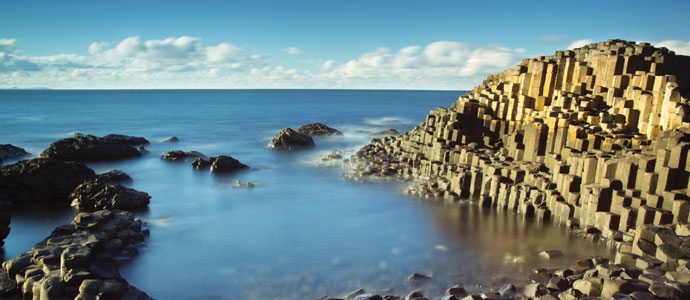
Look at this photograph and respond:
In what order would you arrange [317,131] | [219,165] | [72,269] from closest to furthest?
[72,269] < [219,165] < [317,131]

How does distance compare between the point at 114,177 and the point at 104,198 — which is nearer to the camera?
the point at 104,198

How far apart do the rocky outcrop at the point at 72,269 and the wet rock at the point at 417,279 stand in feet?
14.2

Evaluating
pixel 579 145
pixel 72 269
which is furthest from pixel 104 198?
pixel 579 145

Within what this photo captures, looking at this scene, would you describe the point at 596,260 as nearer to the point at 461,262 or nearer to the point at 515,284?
the point at 515,284

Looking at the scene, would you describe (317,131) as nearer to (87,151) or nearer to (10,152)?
(87,151)

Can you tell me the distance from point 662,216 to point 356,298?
607 cm

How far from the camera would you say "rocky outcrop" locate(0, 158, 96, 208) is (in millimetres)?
12273

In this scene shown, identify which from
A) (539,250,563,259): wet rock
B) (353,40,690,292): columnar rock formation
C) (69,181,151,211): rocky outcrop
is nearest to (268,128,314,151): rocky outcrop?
(353,40,690,292): columnar rock formation

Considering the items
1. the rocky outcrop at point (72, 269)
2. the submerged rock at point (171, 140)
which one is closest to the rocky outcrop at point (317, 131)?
the submerged rock at point (171, 140)

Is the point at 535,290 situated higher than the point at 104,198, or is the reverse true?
the point at 535,290

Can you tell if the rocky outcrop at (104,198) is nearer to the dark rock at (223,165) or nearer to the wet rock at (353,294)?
the dark rock at (223,165)

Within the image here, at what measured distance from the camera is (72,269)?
6746 mm

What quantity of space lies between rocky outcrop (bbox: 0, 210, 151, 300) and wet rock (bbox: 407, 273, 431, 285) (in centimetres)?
434

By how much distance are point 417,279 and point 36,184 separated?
11299 mm
